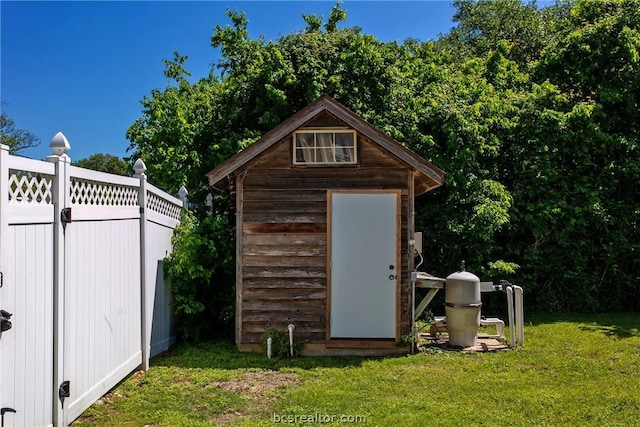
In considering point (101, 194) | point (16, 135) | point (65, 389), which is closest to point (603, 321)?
point (101, 194)

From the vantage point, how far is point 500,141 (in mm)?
9836

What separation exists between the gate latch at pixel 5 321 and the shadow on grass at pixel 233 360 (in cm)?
328

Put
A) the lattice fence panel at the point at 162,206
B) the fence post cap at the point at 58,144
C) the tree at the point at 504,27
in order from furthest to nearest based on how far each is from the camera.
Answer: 1. the tree at the point at 504,27
2. the lattice fence panel at the point at 162,206
3. the fence post cap at the point at 58,144

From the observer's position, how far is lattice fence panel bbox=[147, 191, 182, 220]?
19.9 ft

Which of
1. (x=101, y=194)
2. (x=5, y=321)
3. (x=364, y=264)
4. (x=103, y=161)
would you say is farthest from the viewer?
(x=103, y=161)

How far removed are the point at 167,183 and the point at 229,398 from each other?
220 inches

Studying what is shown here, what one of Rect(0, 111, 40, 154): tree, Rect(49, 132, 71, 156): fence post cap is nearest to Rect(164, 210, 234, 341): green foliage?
Rect(49, 132, 71, 156): fence post cap

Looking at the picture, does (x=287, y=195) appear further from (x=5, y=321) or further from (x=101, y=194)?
(x=5, y=321)

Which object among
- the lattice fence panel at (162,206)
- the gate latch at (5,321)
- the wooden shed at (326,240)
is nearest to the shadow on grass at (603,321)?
the wooden shed at (326,240)

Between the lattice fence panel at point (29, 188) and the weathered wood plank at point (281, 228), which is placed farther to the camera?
the weathered wood plank at point (281, 228)

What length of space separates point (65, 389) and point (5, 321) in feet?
3.44

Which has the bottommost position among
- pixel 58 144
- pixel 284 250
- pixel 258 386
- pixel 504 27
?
pixel 258 386

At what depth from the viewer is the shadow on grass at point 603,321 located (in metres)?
7.78

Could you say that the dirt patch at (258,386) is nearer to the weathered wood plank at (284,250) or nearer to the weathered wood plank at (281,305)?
the weathered wood plank at (281,305)
